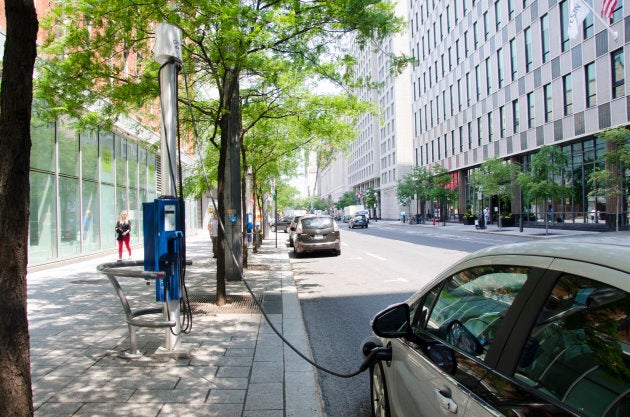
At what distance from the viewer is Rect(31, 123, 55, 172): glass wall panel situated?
13.9 metres

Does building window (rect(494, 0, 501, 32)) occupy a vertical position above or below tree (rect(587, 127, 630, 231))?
above

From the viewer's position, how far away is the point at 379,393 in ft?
10.7

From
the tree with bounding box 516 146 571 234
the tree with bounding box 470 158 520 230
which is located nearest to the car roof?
the tree with bounding box 516 146 571 234

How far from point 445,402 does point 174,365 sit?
375cm

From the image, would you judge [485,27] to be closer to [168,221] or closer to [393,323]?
[168,221]

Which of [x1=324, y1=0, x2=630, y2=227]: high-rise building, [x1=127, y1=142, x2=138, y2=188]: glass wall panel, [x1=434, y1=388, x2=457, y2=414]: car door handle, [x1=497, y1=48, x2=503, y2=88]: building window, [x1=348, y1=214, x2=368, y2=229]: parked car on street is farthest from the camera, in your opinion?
[x1=348, y1=214, x2=368, y2=229]: parked car on street

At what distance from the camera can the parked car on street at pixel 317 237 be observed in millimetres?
18203

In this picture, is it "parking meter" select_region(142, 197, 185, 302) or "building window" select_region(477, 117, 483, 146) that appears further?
"building window" select_region(477, 117, 483, 146)

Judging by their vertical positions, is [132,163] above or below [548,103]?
below

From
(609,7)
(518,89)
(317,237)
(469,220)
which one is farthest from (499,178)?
(317,237)

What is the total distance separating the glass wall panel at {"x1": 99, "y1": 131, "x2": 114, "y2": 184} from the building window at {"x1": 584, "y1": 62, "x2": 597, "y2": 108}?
84.8ft

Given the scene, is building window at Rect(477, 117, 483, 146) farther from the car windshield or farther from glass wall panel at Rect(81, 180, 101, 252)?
glass wall panel at Rect(81, 180, 101, 252)

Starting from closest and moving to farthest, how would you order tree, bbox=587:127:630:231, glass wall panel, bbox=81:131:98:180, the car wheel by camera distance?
the car wheel → glass wall panel, bbox=81:131:98:180 → tree, bbox=587:127:630:231

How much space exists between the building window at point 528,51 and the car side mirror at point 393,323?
36.3 m
